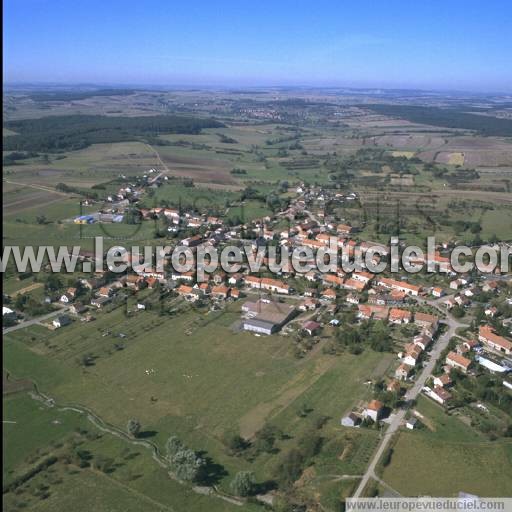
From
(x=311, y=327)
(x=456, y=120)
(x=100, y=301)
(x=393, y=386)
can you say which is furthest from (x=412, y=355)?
(x=456, y=120)

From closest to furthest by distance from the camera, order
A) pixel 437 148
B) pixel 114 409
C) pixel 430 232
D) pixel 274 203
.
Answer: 1. pixel 114 409
2. pixel 430 232
3. pixel 274 203
4. pixel 437 148

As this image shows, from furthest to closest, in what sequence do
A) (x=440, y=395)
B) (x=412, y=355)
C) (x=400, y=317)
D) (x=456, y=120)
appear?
(x=456, y=120), (x=400, y=317), (x=412, y=355), (x=440, y=395)

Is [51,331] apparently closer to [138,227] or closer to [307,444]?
[307,444]

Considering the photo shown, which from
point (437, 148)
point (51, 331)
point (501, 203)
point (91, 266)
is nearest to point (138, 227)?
point (91, 266)

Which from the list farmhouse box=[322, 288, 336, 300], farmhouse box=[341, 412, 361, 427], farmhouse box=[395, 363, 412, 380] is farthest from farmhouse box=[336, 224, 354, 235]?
farmhouse box=[341, 412, 361, 427]

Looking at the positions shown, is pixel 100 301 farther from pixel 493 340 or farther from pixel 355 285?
pixel 493 340
